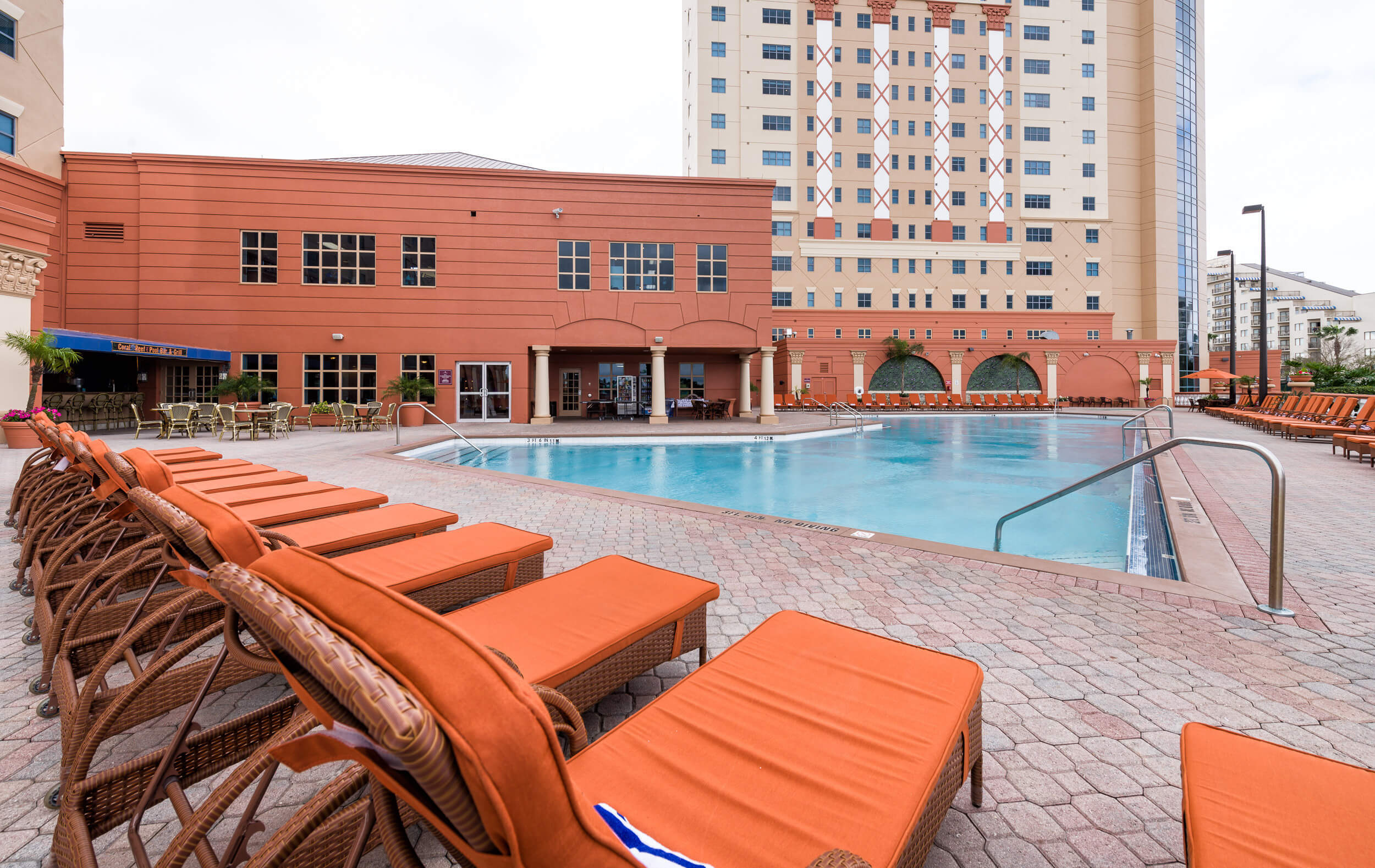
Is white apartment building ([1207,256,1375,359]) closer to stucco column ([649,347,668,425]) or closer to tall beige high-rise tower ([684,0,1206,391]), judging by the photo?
tall beige high-rise tower ([684,0,1206,391])

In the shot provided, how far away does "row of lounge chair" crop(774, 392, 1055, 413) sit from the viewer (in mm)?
31359

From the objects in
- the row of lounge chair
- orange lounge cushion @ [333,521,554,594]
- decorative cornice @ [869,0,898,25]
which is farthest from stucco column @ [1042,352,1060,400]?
orange lounge cushion @ [333,521,554,594]

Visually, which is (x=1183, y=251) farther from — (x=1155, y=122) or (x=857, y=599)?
(x=857, y=599)

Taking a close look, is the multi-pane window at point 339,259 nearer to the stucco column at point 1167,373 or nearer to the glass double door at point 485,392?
the glass double door at point 485,392

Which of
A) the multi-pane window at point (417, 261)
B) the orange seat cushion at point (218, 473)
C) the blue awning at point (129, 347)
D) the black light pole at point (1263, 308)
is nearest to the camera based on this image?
the orange seat cushion at point (218, 473)

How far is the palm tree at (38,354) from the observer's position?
1083cm

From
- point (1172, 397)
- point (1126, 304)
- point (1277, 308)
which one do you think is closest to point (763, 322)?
point (1172, 397)

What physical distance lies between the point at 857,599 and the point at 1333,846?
8.00ft

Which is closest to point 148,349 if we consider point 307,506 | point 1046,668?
point 307,506

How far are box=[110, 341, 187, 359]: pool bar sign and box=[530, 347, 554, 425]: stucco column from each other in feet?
30.7

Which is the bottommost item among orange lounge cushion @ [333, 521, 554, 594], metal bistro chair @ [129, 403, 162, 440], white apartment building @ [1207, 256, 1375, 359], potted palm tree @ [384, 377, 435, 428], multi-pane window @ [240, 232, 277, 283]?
orange lounge cushion @ [333, 521, 554, 594]

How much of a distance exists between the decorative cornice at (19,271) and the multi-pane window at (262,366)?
587 centimetres

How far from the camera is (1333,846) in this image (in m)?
1.15

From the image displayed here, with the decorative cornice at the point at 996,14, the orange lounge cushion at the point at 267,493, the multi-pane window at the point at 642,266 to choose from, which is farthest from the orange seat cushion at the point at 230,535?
the decorative cornice at the point at 996,14
